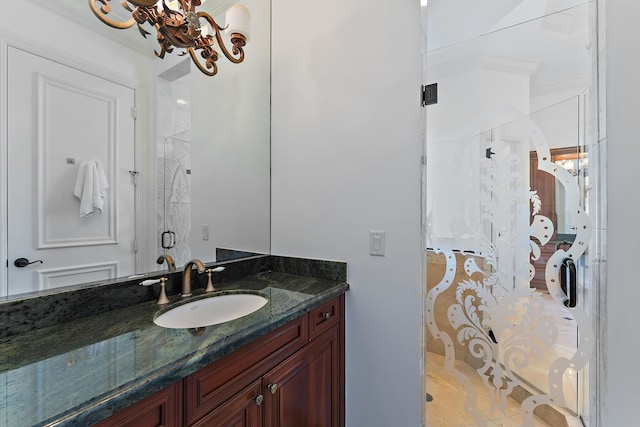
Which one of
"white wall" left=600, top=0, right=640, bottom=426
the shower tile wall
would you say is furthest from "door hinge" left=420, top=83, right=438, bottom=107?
the shower tile wall

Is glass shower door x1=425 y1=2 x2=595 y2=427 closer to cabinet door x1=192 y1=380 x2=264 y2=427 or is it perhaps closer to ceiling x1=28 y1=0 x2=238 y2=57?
cabinet door x1=192 y1=380 x2=264 y2=427

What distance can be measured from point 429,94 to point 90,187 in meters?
1.51

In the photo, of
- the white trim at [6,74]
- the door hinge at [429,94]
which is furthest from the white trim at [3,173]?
the door hinge at [429,94]

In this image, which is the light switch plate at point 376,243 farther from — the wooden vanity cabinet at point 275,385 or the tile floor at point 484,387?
the tile floor at point 484,387

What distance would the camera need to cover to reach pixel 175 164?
135cm

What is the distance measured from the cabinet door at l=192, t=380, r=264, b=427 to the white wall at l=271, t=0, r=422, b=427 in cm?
66

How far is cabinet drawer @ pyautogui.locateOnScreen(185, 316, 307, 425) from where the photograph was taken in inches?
30.0

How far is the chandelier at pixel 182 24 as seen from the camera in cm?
109

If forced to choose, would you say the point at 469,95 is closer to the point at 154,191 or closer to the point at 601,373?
the point at 601,373

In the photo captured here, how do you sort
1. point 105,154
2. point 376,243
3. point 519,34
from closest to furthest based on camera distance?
point 105,154 → point 519,34 → point 376,243

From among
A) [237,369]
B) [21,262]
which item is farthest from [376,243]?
[21,262]

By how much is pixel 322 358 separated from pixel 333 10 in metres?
1.86

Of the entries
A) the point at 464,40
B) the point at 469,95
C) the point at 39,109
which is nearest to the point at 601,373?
the point at 469,95

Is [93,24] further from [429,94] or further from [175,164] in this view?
[429,94]
